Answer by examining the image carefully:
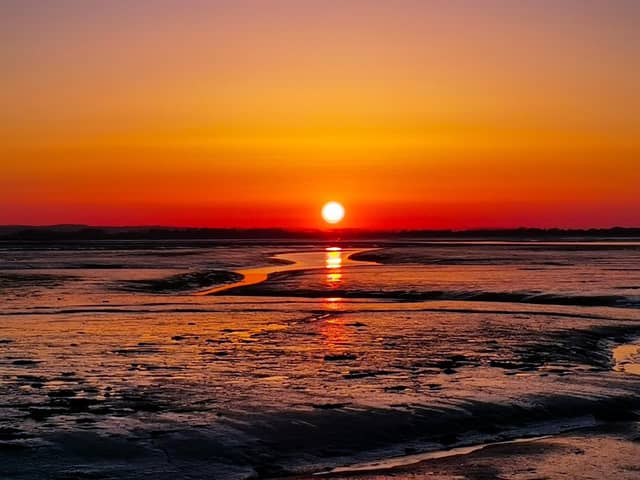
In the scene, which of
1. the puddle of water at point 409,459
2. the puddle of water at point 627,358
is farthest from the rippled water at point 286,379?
the puddle of water at point 409,459

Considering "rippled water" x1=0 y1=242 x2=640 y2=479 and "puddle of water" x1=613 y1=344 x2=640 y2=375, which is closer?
"rippled water" x1=0 y1=242 x2=640 y2=479

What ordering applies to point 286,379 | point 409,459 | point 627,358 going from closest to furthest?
point 409,459
point 286,379
point 627,358

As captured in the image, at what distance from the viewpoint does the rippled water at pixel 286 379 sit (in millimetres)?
11906

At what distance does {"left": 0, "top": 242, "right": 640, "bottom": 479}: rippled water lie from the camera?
1191 centimetres

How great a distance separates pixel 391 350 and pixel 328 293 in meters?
19.2

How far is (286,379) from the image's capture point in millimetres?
16672

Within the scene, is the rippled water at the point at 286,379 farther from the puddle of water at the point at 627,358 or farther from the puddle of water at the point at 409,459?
the puddle of water at the point at 409,459

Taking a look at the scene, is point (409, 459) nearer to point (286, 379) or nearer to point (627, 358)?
point (286, 379)

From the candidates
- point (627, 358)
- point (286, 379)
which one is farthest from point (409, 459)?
point (627, 358)

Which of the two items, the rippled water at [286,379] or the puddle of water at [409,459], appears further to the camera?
the rippled water at [286,379]

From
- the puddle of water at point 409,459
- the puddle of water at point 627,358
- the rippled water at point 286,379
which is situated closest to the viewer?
the puddle of water at point 409,459

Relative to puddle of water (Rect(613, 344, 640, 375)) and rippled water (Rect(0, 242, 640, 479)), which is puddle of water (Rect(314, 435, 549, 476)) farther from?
puddle of water (Rect(613, 344, 640, 375))

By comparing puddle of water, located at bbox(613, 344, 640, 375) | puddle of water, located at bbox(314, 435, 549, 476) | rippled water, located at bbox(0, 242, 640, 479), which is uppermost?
rippled water, located at bbox(0, 242, 640, 479)

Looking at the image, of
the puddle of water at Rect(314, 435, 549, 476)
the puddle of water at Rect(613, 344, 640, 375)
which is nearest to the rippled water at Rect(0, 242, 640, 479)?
the puddle of water at Rect(613, 344, 640, 375)
